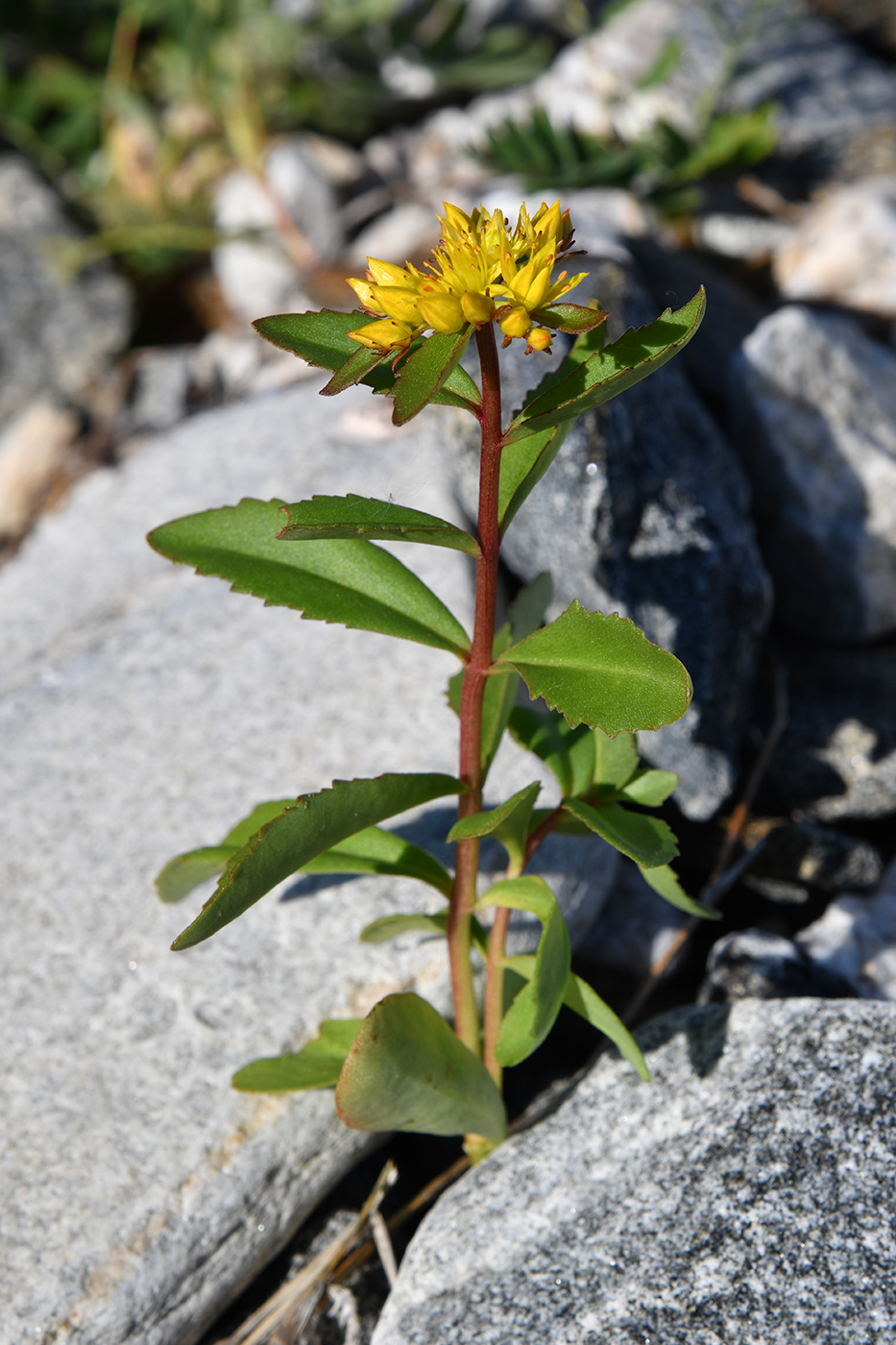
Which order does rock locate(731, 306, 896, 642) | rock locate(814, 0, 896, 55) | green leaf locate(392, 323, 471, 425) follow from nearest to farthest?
green leaf locate(392, 323, 471, 425)
rock locate(731, 306, 896, 642)
rock locate(814, 0, 896, 55)

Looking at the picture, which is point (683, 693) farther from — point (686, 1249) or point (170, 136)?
point (170, 136)

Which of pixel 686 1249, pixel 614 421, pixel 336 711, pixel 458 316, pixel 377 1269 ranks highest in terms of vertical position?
pixel 458 316

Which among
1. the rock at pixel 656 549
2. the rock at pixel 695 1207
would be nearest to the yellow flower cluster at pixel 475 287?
the rock at pixel 656 549

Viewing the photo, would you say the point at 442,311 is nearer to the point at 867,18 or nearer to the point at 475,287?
the point at 475,287

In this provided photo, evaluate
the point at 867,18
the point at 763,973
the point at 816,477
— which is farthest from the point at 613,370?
the point at 867,18

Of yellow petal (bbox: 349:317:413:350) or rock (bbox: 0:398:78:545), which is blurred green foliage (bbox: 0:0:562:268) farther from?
yellow petal (bbox: 349:317:413:350)

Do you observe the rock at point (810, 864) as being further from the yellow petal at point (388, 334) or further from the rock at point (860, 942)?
the yellow petal at point (388, 334)

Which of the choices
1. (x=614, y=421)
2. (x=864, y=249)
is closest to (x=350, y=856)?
(x=614, y=421)

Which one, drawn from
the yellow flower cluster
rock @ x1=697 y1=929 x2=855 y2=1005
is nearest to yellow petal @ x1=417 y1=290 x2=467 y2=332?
the yellow flower cluster
